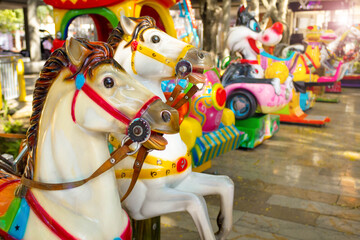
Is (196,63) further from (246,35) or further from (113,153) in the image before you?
(246,35)

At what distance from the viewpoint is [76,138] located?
154 cm

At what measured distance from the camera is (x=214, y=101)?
404 centimetres

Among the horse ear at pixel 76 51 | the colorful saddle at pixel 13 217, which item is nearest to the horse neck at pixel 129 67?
the horse ear at pixel 76 51

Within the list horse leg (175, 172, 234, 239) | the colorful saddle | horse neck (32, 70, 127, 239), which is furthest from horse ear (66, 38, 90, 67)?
horse leg (175, 172, 234, 239)

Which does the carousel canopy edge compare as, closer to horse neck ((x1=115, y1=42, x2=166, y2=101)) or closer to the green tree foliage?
horse neck ((x1=115, y1=42, x2=166, y2=101))

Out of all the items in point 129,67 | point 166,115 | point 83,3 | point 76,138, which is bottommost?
point 76,138

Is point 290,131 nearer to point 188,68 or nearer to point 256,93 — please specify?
point 256,93

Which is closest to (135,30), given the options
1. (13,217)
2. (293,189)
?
(13,217)

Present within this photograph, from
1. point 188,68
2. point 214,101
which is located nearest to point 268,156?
point 214,101

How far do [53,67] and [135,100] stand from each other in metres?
0.36

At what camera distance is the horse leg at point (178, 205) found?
2.30 meters

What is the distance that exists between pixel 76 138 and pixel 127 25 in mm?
1024

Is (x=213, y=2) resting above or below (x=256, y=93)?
above

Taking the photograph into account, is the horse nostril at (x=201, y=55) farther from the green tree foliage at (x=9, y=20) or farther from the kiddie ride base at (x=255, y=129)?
the green tree foliage at (x=9, y=20)
